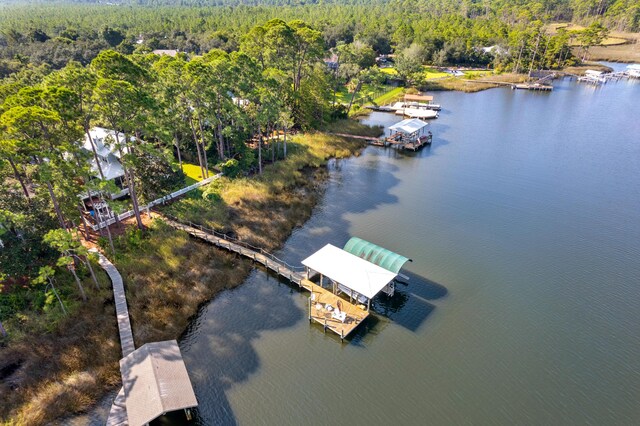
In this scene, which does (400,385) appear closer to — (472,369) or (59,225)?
(472,369)

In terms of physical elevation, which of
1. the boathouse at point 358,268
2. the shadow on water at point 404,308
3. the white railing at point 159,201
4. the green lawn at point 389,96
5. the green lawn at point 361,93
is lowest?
the shadow on water at point 404,308

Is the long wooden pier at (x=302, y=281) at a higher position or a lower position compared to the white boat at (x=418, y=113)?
lower

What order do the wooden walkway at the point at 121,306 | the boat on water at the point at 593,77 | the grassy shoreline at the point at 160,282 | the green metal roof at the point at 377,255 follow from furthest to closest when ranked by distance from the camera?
the boat on water at the point at 593,77 < the green metal roof at the point at 377,255 < the wooden walkway at the point at 121,306 < the grassy shoreline at the point at 160,282

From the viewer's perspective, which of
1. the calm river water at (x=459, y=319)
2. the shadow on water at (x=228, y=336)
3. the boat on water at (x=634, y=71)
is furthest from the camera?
the boat on water at (x=634, y=71)

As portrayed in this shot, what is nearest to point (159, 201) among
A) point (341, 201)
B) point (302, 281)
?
point (302, 281)

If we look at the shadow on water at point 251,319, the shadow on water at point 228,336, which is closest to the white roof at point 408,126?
the shadow on water at point 251,319

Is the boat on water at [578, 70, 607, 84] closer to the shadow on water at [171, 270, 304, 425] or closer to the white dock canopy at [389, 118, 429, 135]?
the white dock canopy at [389, 118, 429, 135]

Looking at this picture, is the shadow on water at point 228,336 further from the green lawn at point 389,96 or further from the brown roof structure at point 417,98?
the brown roof structure at point 417,98
